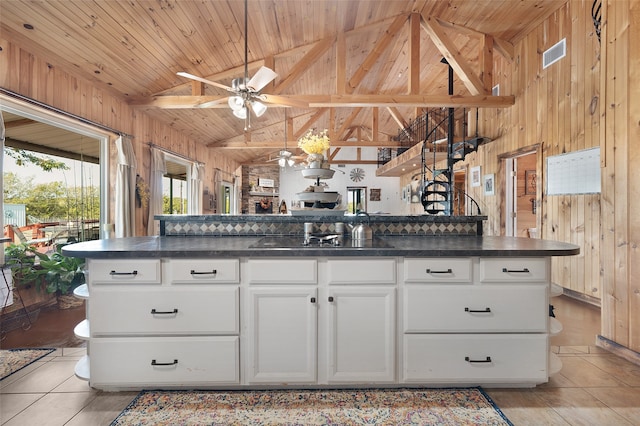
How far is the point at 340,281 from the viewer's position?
1.83m

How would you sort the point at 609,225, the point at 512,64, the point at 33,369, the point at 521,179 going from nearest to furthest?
the point at 33,369 → the point at 609,225 → the point at 512,64 → the point at 521,179

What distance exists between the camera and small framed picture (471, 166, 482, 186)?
6262 mm

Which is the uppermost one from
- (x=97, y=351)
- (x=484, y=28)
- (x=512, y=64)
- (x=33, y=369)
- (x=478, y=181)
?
(x=484, y=28)

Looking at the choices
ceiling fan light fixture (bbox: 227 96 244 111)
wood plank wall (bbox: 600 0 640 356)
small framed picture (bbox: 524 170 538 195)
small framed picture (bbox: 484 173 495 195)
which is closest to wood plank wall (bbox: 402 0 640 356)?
wood plank wall (bbox: 600 0 640 356)

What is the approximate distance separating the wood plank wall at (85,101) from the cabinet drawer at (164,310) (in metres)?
2.39

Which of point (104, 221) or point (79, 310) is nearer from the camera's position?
point (79, 310)

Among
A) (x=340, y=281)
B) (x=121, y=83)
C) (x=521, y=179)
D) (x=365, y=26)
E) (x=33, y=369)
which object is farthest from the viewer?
(x=521, y=179)

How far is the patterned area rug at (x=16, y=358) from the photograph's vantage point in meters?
2.17

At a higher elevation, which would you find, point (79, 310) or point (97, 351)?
point (97, 351)

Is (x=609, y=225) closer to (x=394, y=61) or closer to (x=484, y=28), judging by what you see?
(x=484, y=28)

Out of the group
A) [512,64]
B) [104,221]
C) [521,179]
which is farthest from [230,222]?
[521,179]

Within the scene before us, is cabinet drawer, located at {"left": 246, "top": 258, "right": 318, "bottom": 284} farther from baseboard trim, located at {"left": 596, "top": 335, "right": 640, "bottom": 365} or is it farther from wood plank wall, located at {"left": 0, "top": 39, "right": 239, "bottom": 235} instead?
wood plank wall, located at {"left": 0, "top": 39, "right": 239, "bottom": 235}

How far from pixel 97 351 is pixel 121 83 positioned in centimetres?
351

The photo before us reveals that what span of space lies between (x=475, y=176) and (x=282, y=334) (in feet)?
19.1
